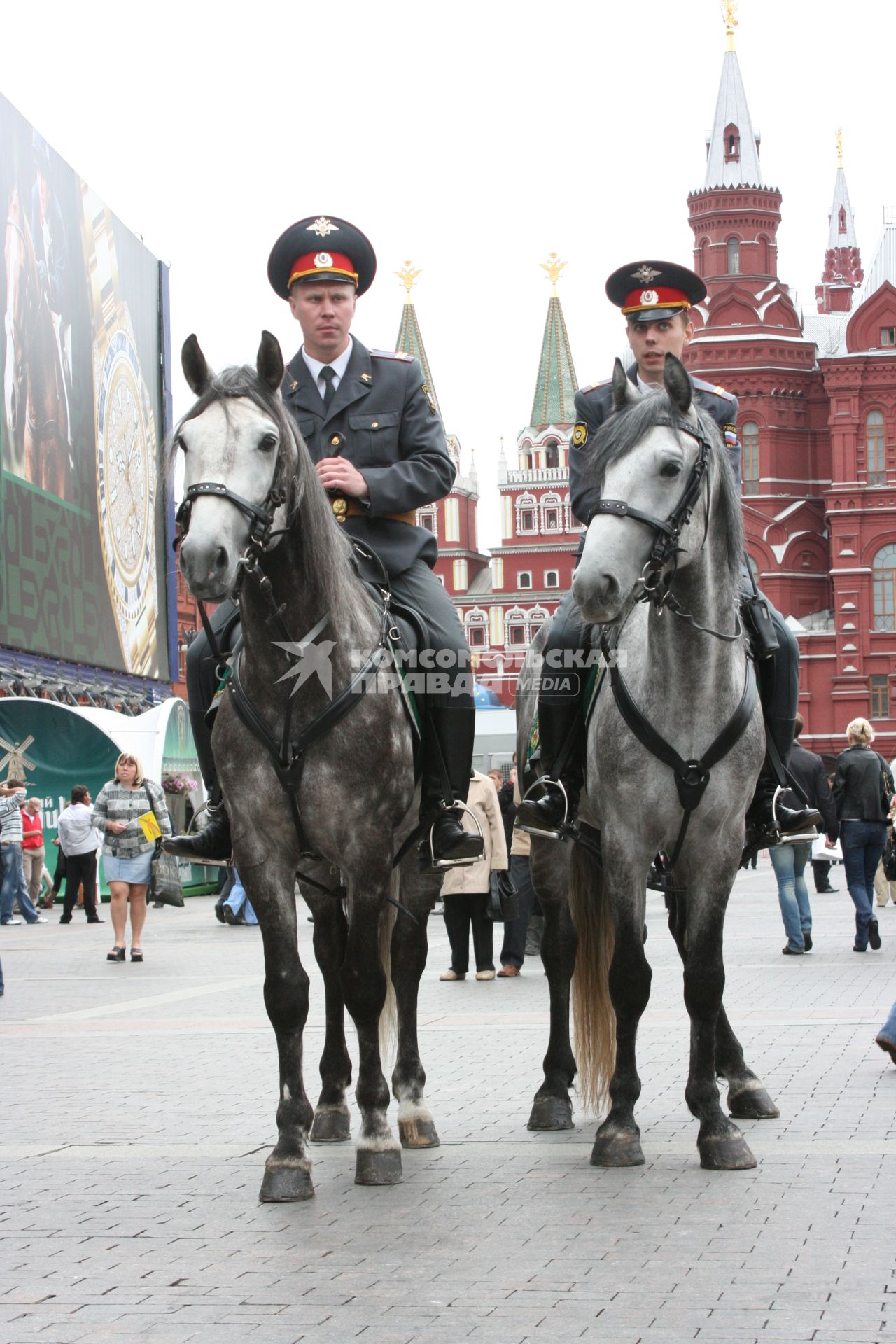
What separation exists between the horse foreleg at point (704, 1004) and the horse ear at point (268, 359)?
105 inches

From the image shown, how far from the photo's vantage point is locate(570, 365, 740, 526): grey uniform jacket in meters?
7.41

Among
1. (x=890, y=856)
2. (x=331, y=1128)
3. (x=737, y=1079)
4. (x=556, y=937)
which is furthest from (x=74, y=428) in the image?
(x=737, y=1079)

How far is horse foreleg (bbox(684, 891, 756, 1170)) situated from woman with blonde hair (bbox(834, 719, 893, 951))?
37.4 ft

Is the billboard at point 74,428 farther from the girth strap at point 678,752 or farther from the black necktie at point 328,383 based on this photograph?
the girth strap at point 678,752

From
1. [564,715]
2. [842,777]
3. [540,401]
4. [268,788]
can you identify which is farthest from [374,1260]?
[540,401]

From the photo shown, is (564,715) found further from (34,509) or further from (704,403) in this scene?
(34,509)

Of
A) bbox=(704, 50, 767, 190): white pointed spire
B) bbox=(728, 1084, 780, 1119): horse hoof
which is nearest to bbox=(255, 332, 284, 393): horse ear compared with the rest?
bbox=(728, 1084, 780, 1119): horse hoof

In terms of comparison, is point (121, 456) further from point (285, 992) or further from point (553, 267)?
point (553, 267)

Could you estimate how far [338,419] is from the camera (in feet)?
25.6

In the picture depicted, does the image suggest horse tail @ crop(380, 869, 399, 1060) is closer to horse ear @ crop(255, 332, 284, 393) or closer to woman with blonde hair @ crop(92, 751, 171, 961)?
horse ear @ crop(255, 332, 284, 393)

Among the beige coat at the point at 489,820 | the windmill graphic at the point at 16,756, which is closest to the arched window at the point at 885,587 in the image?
the windmill graphic at the point at 16,756

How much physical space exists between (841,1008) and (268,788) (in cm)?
680

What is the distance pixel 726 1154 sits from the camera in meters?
6.62

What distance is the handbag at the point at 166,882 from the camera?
19.8 metres
